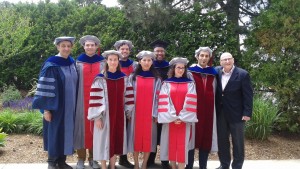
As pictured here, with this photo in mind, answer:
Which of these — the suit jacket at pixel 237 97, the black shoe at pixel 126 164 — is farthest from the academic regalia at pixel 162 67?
the black shoe at pixel 126 164

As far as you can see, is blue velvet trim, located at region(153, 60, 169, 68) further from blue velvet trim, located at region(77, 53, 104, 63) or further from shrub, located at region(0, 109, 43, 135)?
shrub, located at region(0, 109, 43, 135)

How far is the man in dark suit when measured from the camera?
5.66 m

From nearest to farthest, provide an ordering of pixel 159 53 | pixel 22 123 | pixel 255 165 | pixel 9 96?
pixel 159 53 → pixel 255 165 → pixel 22 123 → pixel 9 96

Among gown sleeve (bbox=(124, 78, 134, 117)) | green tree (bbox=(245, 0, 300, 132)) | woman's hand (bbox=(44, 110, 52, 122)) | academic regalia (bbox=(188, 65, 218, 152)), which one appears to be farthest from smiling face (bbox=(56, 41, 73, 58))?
green tree (bbox=(245, 0, 300, 132))

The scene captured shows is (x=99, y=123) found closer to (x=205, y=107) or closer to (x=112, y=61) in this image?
(x=112, y=61)

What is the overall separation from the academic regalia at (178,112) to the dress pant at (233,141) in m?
0.57

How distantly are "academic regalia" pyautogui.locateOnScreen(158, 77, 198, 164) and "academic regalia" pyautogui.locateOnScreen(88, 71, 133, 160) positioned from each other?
581 millimetres

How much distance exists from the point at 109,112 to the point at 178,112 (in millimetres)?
988

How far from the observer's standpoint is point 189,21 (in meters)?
9.41

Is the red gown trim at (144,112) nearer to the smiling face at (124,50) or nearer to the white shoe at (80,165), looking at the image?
the smiling face at (124,50)

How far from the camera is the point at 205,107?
19.0 feet

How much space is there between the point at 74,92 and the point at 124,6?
14.6ft

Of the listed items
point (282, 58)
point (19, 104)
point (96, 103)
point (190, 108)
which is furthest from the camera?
point (19, 104)

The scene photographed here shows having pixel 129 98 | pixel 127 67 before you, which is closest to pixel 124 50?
pixel 127 67
